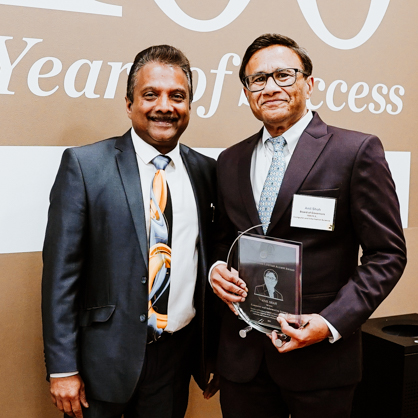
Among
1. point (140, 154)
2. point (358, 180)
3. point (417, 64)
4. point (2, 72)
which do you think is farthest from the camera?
point (417, 64)

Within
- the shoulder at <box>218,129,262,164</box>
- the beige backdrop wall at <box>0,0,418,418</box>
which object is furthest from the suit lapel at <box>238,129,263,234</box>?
the beige backdrop wall at <box>0,0,418,418</box>

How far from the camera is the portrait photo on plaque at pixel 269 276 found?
1.58 metres

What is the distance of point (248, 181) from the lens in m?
1.87

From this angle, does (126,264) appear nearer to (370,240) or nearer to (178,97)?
(178,97)

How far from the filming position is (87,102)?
2.38 metres

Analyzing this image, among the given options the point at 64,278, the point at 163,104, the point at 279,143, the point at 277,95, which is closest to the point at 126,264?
the point at 64,278

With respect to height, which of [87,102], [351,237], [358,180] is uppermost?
[87,102]

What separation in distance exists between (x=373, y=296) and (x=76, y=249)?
1002 millimetres

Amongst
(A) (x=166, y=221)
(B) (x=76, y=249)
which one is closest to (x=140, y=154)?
(A) (x=166, y=221)

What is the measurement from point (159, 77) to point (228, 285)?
0.78m

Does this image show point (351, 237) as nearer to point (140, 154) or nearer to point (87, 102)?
point (140, 154)

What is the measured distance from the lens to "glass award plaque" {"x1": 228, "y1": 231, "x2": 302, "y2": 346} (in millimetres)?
1582

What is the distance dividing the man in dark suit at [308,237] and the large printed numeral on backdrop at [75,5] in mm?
815

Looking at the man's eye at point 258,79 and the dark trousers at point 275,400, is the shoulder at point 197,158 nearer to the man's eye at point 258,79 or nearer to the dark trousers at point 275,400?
the man's eye at point 258,79
